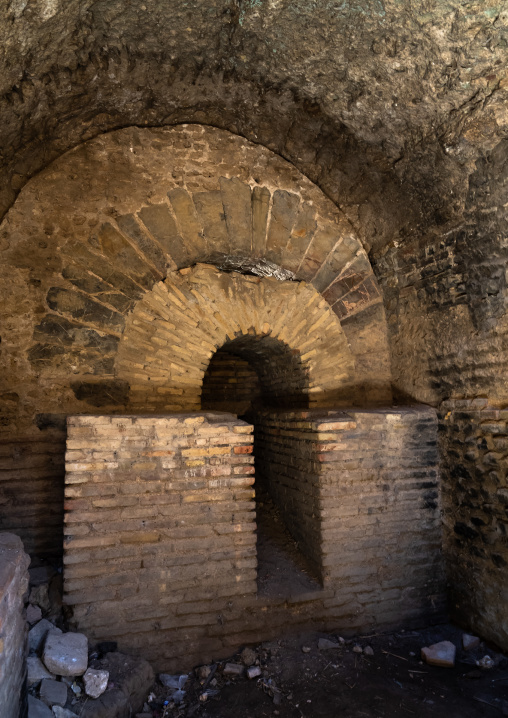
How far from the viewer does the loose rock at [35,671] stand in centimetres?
214

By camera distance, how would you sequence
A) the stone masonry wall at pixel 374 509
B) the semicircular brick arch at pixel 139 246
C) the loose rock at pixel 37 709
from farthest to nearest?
the semicircular brick arch at pixel 139 246 → the stone masonry wall at pixel 374 509 → the loose rock at pixel 37 709

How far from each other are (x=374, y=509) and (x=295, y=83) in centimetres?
306

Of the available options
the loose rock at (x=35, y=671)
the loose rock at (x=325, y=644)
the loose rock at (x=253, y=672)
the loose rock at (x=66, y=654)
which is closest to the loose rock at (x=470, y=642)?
the loose rock at (x=325, y=644)

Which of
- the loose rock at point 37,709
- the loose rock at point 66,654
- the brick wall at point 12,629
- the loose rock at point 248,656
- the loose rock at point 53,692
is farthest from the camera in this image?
the loose rock at point 248,656

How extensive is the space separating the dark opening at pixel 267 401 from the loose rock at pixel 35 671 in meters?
1.34

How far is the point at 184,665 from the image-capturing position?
2809 mm

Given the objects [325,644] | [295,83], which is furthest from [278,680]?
[295,83]

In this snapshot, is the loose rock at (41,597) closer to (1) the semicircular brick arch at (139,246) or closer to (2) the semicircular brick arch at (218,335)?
(1) the semicircular brick arch at (139,246)

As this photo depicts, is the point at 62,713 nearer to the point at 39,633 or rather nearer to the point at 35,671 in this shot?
the point at 35,671

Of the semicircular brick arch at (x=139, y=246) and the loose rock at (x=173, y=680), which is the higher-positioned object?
the semicircular brick arch at (x=139, y=246)

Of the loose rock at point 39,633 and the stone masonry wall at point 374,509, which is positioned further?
the stone masonry wall at point 374,509

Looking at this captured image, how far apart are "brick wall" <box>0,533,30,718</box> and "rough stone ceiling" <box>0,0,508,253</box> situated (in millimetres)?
2406

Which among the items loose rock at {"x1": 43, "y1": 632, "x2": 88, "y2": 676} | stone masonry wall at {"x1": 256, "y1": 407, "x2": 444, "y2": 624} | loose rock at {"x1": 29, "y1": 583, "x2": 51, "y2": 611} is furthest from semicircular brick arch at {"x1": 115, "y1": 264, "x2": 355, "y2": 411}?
loose rock at {"x1": 43, "y1": 632, "x2": 88, "y2": 676}

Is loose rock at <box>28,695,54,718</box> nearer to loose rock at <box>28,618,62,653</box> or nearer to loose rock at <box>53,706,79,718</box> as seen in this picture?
loose rock at <box>53,706,79,718</box>
